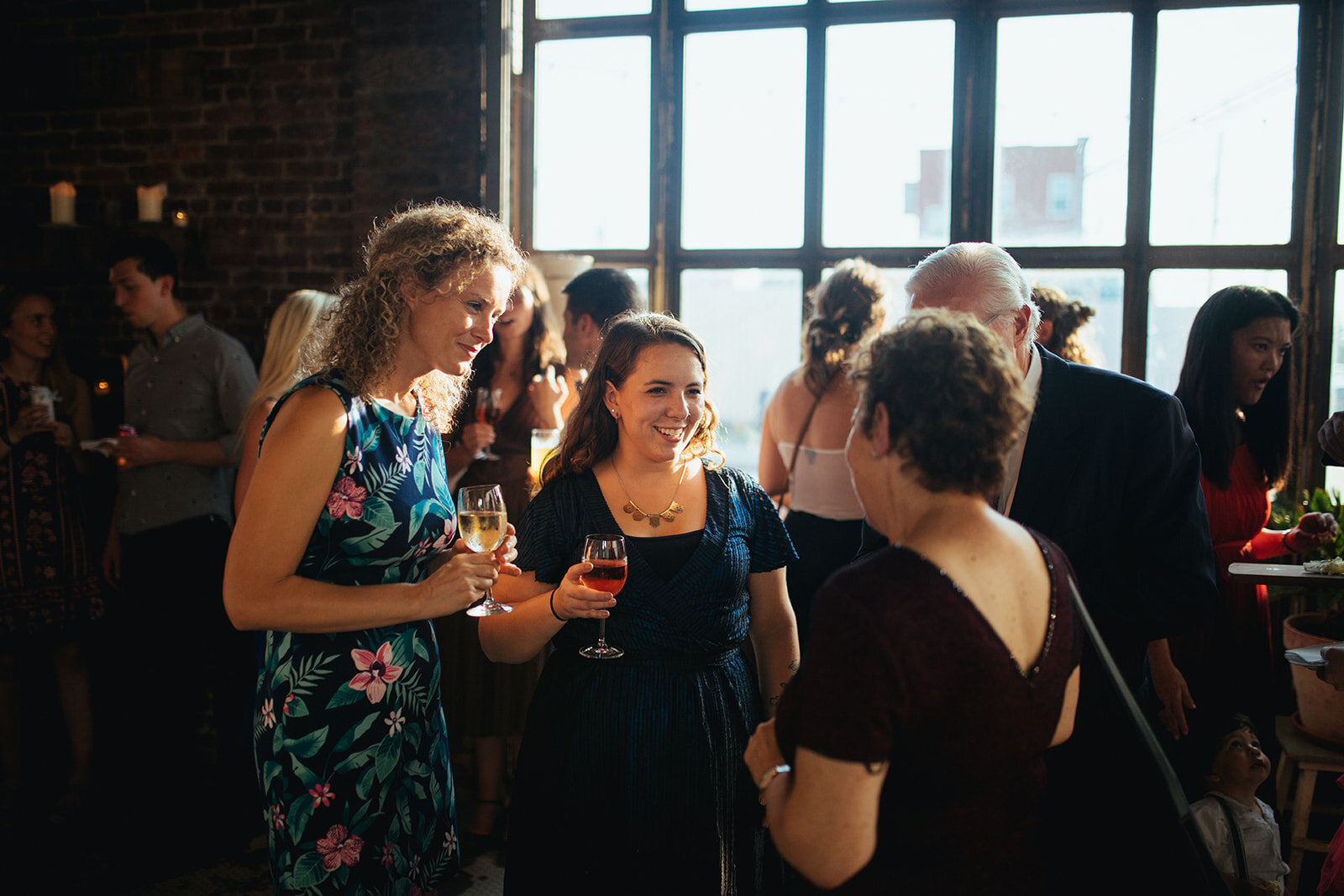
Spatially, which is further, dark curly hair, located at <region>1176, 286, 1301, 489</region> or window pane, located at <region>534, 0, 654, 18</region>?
window pane, located at <region>534, 0, 654, 18</region>

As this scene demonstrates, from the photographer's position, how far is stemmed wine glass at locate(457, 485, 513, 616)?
172cm

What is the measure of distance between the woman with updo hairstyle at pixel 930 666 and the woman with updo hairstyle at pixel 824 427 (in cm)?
169

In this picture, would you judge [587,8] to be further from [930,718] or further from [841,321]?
[930,718]

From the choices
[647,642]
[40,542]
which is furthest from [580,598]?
[40,542]

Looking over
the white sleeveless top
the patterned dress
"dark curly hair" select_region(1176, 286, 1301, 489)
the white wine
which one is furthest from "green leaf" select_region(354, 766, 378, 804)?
the patterned dress

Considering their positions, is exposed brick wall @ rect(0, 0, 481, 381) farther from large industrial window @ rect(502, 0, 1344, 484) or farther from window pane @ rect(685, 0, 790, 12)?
window pane @ rect(685, 0, 790, 12)

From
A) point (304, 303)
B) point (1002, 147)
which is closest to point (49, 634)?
point (304, 303)

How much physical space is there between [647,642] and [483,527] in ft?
1.27

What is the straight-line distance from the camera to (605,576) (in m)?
1.58

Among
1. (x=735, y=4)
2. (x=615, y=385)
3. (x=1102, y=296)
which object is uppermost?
(x=735, y=4)

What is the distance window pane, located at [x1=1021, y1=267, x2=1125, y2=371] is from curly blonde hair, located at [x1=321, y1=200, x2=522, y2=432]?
2.59 m

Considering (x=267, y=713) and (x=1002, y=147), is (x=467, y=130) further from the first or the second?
(x=267, y=713)

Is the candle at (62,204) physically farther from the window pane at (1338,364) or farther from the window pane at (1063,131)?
the window pane at (1338,364)

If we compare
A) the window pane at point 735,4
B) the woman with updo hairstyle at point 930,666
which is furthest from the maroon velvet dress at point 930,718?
the window pane at point 735,4
